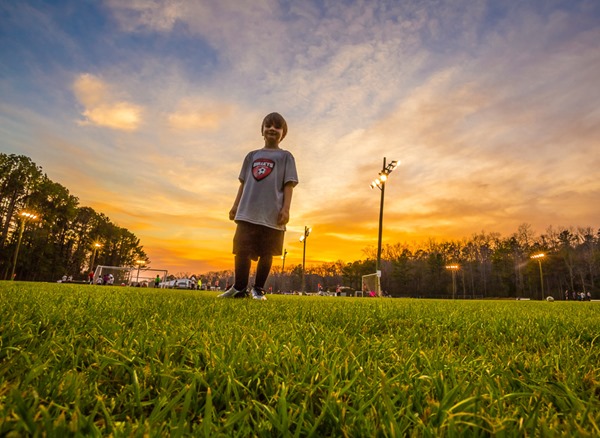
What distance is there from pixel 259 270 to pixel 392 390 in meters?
5.13

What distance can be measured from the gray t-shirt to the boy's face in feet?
1.10

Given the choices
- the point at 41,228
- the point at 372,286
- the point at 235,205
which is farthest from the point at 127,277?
the point at 235,205

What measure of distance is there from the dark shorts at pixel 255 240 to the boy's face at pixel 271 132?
6.17 feet

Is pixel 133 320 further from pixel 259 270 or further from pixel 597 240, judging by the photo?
pixel 597 240

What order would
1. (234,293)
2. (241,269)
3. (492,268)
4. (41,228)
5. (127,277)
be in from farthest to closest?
(492,268), (41,228), (127,277), (234,293), (241,269)

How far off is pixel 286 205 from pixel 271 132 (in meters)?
1.64

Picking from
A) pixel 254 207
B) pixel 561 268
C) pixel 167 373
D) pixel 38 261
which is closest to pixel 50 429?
pixel 167 373

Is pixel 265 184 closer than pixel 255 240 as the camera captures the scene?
No

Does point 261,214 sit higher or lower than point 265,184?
lower

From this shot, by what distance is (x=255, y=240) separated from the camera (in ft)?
19.0

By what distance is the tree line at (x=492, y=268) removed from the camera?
3110 inches

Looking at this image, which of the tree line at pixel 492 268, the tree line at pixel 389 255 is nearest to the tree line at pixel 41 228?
the tree line at pixel 389 255

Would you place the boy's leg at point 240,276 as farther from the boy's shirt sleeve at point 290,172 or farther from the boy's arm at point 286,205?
the boy's shirt sleeve at point 290,172

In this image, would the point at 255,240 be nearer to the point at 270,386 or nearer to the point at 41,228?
the point at 270,386
